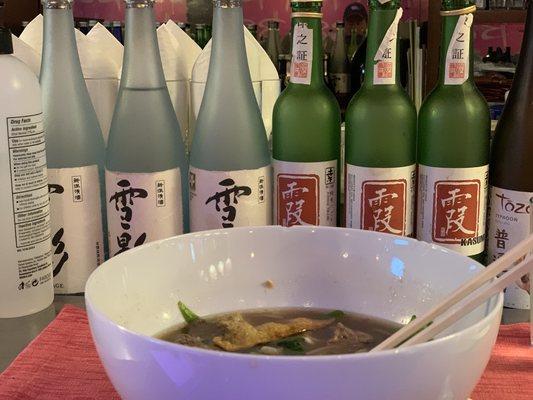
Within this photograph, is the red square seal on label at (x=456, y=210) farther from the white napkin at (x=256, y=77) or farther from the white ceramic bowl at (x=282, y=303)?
the white napkin at (x=256, y=77)

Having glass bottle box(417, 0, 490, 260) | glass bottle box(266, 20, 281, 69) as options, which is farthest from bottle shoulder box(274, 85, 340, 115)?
glass bottle box(266, 20, 281, 69)

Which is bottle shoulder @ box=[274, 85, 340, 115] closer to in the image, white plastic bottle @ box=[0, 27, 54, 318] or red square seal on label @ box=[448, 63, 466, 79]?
red square seal on label @ box=[448, 63, 466, 79]

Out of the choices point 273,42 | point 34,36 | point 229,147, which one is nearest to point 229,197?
point 229,147

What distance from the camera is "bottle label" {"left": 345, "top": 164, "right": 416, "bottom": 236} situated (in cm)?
77

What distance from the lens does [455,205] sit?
0.77 meters

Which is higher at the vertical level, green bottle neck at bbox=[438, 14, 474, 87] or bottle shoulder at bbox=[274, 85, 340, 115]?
green bottle neck at bbox=[438, 14, 474, 87]

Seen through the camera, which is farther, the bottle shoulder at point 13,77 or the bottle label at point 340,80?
the bottle label at point 340,80

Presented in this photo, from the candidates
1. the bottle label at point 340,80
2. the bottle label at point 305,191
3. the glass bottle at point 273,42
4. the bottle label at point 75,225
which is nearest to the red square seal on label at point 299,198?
the bottle label at point 305,191

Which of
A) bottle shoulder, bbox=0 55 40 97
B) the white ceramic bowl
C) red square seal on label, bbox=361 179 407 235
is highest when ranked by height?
bottle shoulder, bbox=0 55 40 97

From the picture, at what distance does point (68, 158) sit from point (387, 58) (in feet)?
1.21

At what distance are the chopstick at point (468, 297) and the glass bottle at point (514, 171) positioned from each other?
29cm

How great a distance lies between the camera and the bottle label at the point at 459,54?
0.75 meters

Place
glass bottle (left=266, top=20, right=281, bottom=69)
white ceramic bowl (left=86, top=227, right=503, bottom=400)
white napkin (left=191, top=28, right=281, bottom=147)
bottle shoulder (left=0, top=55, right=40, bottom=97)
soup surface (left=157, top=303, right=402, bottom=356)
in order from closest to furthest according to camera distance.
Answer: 1. white ceramic bowl (left=86, top=227, right=503, bottom=400)
2. soup surface (left=157, top=303, right=402, bottom=356)
3. bottle shoulder (left=0, top=55, right=40, bottom=97)
4. white napkin (left=191, top=28, right=281, bottom=147)
5. glass bottle (left=266, top=20, right=281, bottom=69)

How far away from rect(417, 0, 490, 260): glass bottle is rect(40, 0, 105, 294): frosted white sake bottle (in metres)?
0.37
